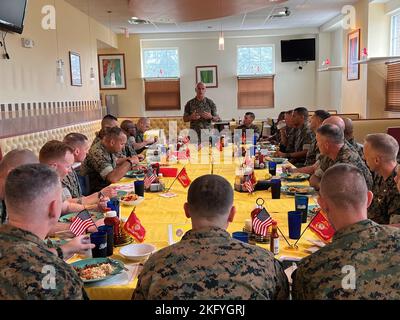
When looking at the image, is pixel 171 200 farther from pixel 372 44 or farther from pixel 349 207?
pixel 372 44

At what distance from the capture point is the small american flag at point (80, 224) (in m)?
2.28

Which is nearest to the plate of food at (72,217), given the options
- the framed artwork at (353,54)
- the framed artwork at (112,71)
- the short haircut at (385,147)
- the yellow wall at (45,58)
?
the short haircut at (385,147)

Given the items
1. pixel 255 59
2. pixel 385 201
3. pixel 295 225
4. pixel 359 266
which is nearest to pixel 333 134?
pixel 385 201

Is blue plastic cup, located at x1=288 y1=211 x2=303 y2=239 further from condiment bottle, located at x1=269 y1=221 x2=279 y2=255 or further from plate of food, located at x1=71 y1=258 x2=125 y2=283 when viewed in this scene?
plate of food, located at x1=71 y1=258 x2=125 y2=283

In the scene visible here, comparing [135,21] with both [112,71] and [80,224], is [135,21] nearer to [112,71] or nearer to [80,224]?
[112,71]

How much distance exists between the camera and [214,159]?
17.1 ft

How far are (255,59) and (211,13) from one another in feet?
14.7

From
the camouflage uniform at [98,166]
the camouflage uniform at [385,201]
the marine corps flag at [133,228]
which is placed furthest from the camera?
the camouflage uniform at [98,166]

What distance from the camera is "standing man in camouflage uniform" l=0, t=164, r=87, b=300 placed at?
130 centimetres

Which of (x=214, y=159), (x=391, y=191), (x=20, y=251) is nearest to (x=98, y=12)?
(x=214, y=159)

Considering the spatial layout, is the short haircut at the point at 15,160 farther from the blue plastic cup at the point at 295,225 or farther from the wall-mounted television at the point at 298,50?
the wall-mounted television at the point at 298,50

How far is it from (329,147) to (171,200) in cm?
142

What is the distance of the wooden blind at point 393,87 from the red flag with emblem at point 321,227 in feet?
22.2

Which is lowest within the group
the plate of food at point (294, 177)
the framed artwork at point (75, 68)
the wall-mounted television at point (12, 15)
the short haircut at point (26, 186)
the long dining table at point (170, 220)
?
the long dining table at point (170, 220)
